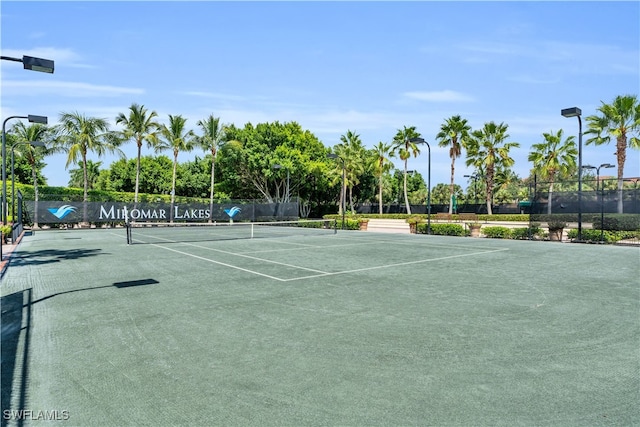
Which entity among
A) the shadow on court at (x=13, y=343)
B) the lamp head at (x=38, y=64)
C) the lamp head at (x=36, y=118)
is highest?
the lamp head at (x=36, y=118)

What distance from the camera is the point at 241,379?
401 cm

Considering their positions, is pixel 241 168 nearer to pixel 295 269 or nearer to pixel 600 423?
pixel 295 269

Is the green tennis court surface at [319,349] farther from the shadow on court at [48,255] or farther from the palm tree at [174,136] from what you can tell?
the palm tree at [174,136]

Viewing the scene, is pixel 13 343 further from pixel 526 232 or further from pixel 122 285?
pixel 526 232

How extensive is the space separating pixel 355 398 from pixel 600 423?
6.84 ft

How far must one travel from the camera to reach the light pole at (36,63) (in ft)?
28.1

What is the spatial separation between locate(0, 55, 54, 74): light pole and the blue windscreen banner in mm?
20038

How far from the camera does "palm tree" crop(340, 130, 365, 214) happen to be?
51303mm

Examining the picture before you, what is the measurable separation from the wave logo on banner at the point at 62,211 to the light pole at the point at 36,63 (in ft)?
89.3

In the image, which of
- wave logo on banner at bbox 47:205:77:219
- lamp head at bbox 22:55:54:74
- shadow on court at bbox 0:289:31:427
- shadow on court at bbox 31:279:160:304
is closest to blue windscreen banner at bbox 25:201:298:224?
wave logo on banner at bbox 47:205:77:219

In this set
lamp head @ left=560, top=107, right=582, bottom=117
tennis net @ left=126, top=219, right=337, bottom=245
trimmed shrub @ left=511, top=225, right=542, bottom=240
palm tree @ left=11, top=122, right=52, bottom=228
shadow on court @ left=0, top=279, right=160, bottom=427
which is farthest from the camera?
palm tree @ left=11, top=122, right=52, bottom=228

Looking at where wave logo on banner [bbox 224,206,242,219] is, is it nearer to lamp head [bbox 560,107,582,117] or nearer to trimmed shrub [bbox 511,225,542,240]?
trimmed shrub [bbox 511,225,542,240]

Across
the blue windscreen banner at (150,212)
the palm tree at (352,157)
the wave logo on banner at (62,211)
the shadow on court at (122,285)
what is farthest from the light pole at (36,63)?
the palm tree at (352,157)

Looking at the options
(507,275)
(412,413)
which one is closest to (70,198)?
(507,275)
